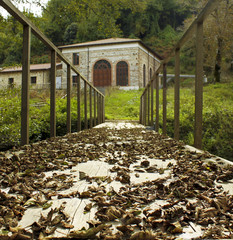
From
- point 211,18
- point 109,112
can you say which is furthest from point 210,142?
point 211,18

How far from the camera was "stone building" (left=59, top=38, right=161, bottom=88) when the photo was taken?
24.9 meters

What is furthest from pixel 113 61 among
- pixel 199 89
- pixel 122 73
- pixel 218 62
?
pixel 199 89

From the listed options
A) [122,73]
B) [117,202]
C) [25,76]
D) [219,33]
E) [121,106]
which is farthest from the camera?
[122,73]

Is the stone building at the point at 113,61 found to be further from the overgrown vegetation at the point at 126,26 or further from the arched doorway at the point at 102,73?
the overgrown vegetation at the point at 126,26

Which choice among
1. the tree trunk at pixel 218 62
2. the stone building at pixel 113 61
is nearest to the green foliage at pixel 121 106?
the stone building at pixel 113 61

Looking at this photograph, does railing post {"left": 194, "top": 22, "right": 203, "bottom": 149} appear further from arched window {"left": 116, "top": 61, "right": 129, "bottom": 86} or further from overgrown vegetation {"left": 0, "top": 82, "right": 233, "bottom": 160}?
arched window {"left": 116, "top": 61, "right": 129, "bottom": 86}

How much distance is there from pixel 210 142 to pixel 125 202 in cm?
498

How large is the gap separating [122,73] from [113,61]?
1.59 m

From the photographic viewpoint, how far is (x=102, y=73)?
1021 inches

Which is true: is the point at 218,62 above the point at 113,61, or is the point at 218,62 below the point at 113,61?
Answer: below

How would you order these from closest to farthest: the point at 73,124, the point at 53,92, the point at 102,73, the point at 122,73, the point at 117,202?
the point at 117,202
the point at 53,92
the point at 73,124
the point at 122,73
the point at 102,73

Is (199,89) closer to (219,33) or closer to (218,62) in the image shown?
(219,33)

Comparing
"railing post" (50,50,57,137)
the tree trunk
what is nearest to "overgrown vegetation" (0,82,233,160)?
"railing post" (50,50,57,137)

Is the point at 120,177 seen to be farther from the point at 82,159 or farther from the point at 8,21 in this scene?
the point at 8,21
